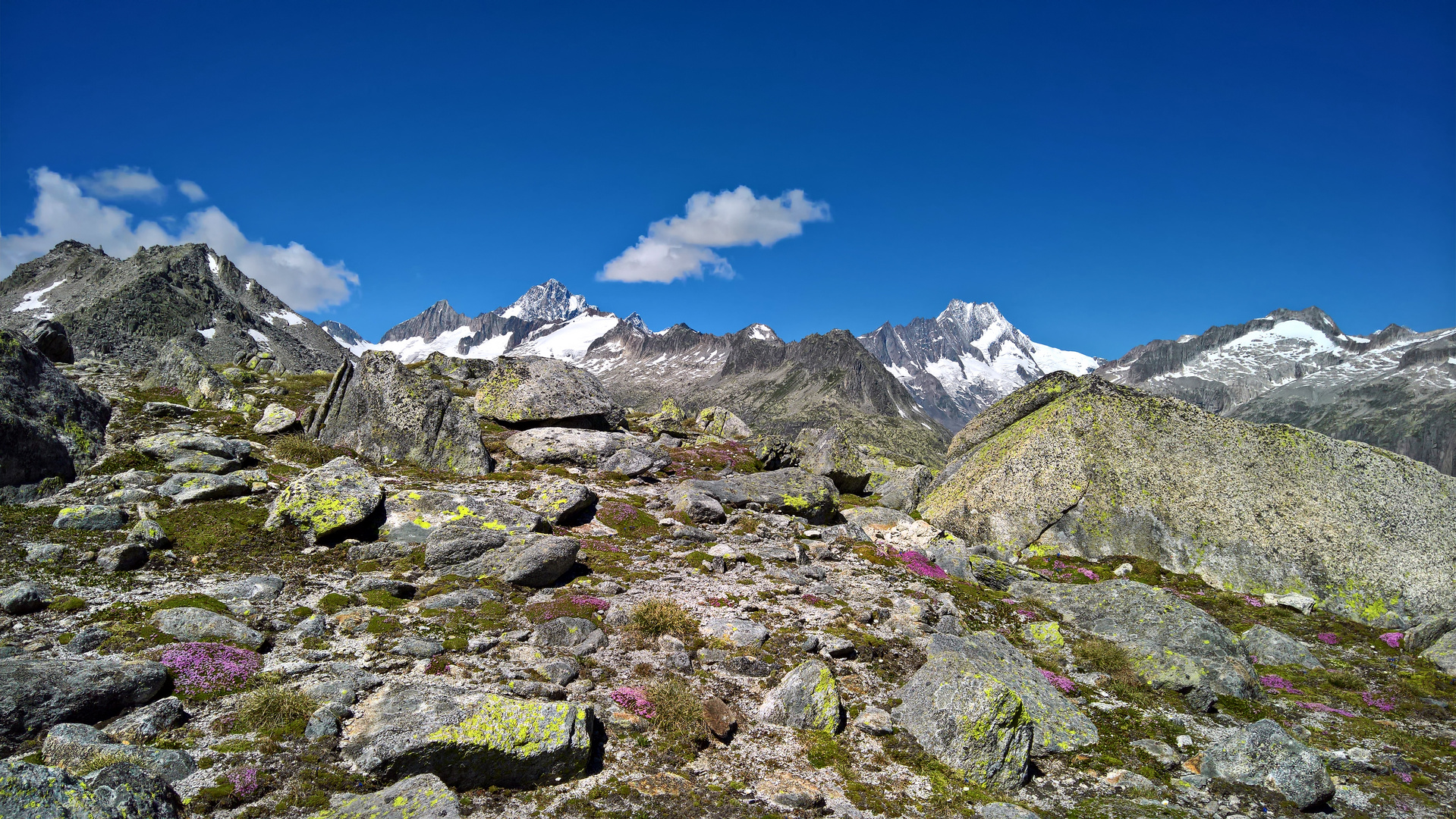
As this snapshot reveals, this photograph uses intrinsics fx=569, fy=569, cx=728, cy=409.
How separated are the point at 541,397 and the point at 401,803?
3083 cm

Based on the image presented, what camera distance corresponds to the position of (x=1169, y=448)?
25.4 m

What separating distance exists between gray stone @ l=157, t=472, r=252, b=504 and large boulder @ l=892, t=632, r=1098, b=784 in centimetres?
2260

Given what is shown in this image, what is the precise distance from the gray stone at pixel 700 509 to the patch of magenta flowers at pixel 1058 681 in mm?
14415

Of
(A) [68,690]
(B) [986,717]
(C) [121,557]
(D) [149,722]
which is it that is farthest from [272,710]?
(B) [986,717]

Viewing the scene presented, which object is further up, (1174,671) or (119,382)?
(119,382)

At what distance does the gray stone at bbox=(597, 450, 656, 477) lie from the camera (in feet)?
106

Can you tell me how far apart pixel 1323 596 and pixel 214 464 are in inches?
1628

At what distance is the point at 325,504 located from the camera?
1861 cm

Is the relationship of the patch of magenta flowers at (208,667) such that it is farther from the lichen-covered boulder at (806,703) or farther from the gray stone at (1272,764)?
the gray stone at (1272,764)

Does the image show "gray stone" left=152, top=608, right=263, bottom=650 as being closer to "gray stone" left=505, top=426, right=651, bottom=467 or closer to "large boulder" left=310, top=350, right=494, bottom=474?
"large boulder" left=310, top=350, right=494, bottom=474

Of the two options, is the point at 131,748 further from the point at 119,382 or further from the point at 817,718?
the point at 119,382

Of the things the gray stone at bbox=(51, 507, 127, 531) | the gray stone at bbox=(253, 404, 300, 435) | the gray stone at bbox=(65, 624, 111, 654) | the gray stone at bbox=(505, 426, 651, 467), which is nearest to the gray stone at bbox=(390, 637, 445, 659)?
the gray stone at bbox=(65, 624, 111, 654)

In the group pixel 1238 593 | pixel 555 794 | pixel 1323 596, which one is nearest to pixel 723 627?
pixel 555 794

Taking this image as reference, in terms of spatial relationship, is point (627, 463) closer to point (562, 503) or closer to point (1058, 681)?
point (562, 503)
